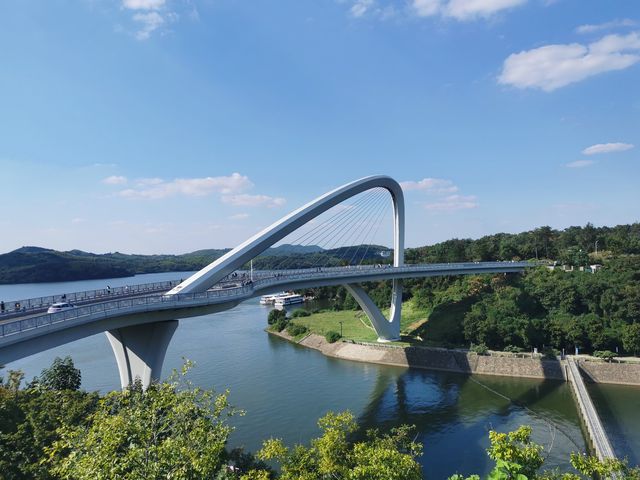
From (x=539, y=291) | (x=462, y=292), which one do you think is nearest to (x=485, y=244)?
(x=462, y=292)

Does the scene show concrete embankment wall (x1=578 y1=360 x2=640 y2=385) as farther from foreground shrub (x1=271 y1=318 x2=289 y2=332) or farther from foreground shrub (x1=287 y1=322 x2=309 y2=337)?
foreground shrub (x1=271 y1=318 x2=289 y2=332)

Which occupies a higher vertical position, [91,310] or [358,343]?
[91,310]

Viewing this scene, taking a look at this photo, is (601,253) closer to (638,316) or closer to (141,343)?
(638,316)

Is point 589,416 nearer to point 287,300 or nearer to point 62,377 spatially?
point 62,377

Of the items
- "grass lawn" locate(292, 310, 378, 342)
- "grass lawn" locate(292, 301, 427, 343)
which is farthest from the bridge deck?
"grass lawn" locate(292, 310, 378, 342)

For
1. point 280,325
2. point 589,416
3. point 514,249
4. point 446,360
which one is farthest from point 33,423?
point 514,249
